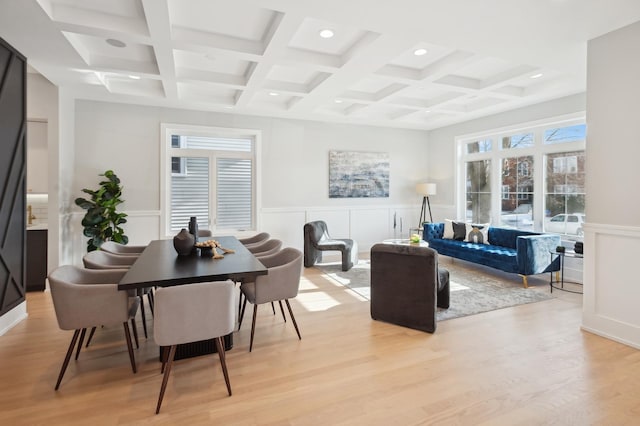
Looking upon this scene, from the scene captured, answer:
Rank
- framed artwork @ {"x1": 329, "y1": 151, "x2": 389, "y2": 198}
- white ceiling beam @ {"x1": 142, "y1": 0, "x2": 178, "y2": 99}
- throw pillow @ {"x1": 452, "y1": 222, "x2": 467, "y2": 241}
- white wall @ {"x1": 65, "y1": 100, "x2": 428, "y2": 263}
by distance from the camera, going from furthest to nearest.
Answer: framed artwork @ {"x1": 329, "y1": 151, "x2": 389, "y2": 198} → throw pillow @ {"x1": 452, "y1": 222, "x2": 467, "y2": 241} → white wall @ {"x1": 65, "y1": 100, "x2": 428, "y2": 263} → white ceiling beam @ {"x1": 142, "y1": 0, "x2": 178, "y2": 99}

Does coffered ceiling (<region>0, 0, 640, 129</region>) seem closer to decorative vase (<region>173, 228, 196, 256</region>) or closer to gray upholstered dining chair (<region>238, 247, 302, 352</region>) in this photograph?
decorative vase (<region>173, 228, 196, 256</region>)

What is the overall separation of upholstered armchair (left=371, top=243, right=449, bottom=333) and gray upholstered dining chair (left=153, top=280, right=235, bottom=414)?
1.71 metres

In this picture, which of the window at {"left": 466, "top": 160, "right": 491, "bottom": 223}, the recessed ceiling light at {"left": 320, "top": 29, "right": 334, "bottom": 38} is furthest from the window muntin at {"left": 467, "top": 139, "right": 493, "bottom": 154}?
the recessed ceiling light at {"left": 320, "top": 29, "right": 334, "bottom": 38}

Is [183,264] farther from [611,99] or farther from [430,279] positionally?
[611,99]

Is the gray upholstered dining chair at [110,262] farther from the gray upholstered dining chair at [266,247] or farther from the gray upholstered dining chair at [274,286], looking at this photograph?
the gray upholstered dining chair at [266,247]

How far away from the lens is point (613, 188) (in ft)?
10.5

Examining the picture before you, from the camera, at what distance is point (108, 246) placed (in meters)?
4.00

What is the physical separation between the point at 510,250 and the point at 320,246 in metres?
3.04

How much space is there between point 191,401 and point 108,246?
2465mm

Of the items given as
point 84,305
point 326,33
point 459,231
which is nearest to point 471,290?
point 459,231

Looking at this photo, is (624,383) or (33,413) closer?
(33,413)

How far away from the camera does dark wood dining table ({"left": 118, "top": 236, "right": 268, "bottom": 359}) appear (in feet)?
8.03

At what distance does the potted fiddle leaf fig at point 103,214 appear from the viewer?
17.2 ft

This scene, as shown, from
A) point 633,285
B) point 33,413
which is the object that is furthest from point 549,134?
point 33,413
